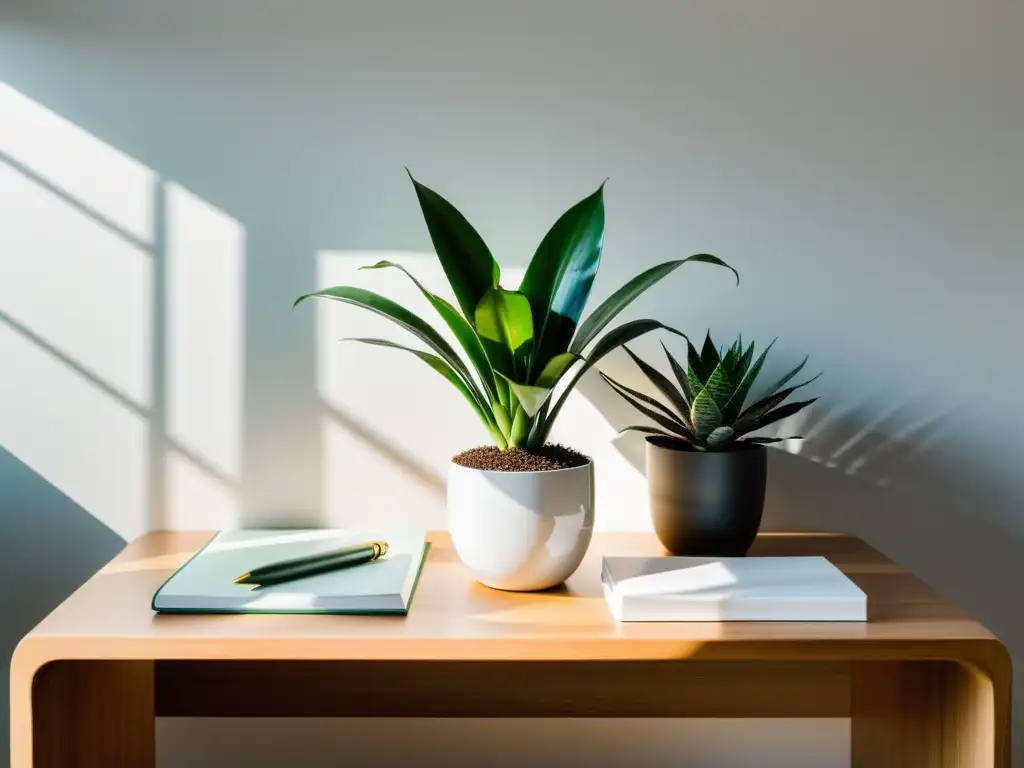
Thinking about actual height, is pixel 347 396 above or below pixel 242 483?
above

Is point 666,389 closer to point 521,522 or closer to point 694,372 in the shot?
point 694,372

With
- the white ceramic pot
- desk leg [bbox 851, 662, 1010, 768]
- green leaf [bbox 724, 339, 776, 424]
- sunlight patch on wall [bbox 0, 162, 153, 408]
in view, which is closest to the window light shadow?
sunlight patch on wall [bbox 0, 162, 153, 408]

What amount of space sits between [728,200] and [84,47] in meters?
0.81

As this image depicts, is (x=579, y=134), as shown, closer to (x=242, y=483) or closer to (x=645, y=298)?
(x=645, y=298)

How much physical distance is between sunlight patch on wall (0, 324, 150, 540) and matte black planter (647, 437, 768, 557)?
2.12 ft

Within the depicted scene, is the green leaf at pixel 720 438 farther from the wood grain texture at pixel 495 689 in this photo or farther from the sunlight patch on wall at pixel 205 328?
the sunlight patch on wall at pixel 205 328

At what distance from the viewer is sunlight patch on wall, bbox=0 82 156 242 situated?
1.12 m

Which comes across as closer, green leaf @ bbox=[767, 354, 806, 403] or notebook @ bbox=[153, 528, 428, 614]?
notebook @ bbox=[153, 528, 428, 614]

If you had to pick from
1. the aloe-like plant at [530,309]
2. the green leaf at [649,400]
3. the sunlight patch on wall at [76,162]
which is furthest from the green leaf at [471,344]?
the sunlight patch on wall at [76,162]

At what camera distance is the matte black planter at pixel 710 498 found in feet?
3.29

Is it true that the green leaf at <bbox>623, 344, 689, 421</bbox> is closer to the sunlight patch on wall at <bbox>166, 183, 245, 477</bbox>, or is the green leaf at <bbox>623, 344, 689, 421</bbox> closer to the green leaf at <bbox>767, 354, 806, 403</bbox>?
the green leaf at <bbox>767, 354, 806, 403</bbox>

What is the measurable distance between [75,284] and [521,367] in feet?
1.95

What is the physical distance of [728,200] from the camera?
1.15m

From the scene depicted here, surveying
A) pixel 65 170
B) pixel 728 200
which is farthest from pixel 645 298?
pixel 65 170
